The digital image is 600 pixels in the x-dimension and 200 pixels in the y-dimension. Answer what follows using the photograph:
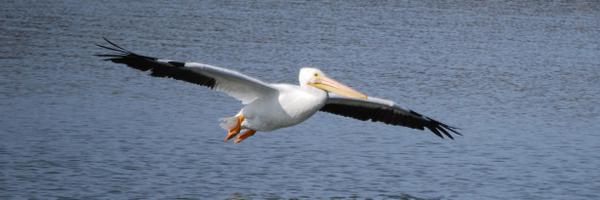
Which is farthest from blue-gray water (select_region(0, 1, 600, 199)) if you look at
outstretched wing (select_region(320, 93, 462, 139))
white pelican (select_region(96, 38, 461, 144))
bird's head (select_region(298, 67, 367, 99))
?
bird's head (select_region(298, 67, 367, 99))

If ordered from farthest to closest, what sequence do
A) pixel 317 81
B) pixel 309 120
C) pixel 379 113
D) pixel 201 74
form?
1. pixel 309 120
2. pixel 379 113
3. pixel 317 81
4. pixel 201 74

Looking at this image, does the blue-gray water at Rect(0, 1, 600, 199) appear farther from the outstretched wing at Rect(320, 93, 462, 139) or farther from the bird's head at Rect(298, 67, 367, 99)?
the bird's head at Rect(298, 67, 367, 99)

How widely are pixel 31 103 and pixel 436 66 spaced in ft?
31.2

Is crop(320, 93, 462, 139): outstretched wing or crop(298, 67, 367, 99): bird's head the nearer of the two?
crop(298, 67, 367, 99): bird's head

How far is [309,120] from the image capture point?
18562 millimetres

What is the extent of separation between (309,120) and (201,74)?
6.36 metres

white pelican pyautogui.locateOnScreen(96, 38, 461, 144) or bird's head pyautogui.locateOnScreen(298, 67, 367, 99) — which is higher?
bird's head pyautogui.locateOnScreen(298, 67, 367, 99)

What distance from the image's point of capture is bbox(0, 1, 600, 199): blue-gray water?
14.8 metres

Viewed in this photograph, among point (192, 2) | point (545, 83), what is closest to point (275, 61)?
point (545, 83)

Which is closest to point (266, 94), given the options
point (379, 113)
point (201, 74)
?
point (201, 74)

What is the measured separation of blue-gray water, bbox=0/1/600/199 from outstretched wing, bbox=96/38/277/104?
1.64m

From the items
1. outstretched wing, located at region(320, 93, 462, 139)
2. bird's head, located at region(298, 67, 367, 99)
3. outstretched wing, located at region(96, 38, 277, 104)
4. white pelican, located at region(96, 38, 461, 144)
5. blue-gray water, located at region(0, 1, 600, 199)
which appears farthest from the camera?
blue-gray water, located at region(0, 1, 600, 199)

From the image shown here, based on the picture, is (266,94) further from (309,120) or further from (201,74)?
(309,120)

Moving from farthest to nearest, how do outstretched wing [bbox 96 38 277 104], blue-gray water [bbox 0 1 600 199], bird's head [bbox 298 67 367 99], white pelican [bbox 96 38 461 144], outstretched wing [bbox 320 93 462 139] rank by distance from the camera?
blue-gray water [bbox 0 1 600 199] < outstretched wing [bbox 320 93 462 139] < bird's head [bbox 298 67 367 99] < white pelican [bbox 96 38 461 144] < outstretched wing [bbox 96 38 277 104]
